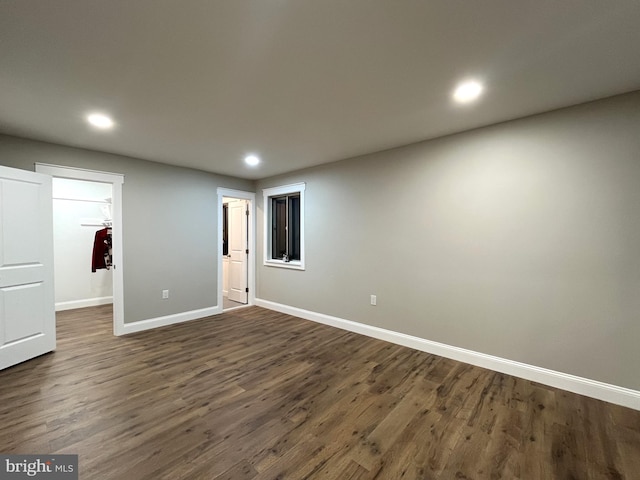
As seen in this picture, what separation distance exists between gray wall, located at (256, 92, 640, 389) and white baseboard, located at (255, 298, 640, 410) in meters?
0.07

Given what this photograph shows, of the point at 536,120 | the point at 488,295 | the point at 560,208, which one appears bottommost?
the point at 488,295

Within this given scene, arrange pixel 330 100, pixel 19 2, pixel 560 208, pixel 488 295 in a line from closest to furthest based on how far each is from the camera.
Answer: pixel 19 2
pixel 330 100
pixel 560 208
pixel 488 295

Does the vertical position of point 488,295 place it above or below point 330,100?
below

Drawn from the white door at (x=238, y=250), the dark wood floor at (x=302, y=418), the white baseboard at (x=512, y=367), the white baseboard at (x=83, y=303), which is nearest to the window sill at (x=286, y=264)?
the white door at (x=238, y=250)

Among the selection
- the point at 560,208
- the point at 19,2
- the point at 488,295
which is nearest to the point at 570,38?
the point at 560,208

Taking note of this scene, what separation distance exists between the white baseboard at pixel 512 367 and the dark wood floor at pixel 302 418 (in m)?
0.08

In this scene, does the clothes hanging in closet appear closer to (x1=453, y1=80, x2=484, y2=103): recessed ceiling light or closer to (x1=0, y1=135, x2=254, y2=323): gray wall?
(x1=0, y1=135, x2=254, y2=323): gray wall

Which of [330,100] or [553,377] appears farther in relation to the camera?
[553,377]

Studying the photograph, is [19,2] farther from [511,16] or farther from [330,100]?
[511,16]

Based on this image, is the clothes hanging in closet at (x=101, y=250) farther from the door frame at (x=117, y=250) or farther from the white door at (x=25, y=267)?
the white door at (x=25, y=267)

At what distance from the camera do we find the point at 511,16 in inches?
54.4

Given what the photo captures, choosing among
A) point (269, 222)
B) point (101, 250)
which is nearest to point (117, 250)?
point (101, 250)

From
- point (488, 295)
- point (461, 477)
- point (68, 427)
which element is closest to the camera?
point (461, 477)

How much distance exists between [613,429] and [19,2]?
4304 mm
